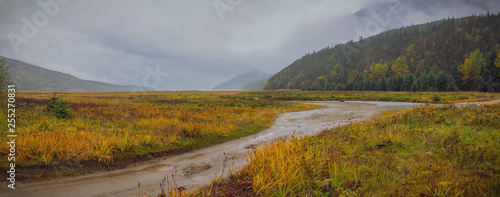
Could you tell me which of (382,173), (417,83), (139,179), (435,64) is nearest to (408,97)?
(417,83)

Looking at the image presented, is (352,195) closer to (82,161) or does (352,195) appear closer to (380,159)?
(380,159)

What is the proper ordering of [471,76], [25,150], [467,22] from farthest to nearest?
[467,22]
[471,76]
[25,150]

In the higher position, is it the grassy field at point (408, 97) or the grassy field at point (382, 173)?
the grassy field at point (408, 97)

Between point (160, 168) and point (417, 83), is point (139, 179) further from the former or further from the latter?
point (417, 83)

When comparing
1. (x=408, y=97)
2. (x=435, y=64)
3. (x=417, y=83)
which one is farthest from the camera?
(x=435, y=64)

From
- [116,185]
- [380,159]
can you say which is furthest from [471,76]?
[116,185]

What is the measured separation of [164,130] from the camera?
1298 cm

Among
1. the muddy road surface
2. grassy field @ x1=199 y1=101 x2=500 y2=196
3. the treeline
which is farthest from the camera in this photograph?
the treeline

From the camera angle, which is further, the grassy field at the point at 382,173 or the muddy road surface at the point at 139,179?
the muddy road surface at the point at 139,179

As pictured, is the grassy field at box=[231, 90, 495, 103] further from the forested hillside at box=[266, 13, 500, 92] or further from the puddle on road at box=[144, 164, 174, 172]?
the puddle on road at box=[144, 164, 174, 172]

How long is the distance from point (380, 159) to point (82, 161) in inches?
430

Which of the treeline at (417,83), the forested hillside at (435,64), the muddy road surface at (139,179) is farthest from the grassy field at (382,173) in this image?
the treeline at (417,83)

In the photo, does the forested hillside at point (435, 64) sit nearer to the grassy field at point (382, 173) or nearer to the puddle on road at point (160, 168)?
the grassy field at point (382, 173)

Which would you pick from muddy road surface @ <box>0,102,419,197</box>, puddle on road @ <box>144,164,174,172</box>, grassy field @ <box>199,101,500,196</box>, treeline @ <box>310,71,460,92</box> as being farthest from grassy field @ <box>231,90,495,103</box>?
puddle on road @ <box>144,164,174,172</box>
